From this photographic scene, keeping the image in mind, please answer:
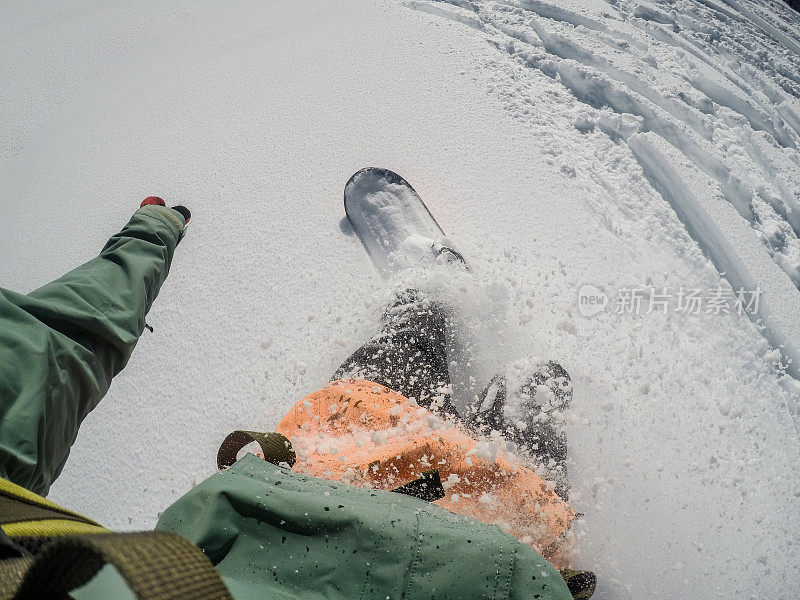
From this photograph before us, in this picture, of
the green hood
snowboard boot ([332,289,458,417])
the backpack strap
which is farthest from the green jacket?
snowboard boot ([332,289,458,417])

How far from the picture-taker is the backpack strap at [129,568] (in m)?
0.33

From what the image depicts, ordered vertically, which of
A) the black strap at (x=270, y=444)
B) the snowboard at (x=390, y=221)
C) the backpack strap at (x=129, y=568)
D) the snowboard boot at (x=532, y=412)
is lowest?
the snowboard boot at (x=532, y=412)

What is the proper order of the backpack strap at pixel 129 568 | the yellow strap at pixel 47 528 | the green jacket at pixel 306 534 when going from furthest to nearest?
1. the green jacket at pixel 306 534
2. the yellow strap at pixel 47 528
3. the backpack strap at pixel 129 568

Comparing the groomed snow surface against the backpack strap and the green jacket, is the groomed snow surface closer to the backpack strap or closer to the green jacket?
the green jacket

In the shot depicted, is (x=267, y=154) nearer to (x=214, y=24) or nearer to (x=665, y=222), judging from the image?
(x=214, y=24)

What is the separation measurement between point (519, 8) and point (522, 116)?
2.57 ft

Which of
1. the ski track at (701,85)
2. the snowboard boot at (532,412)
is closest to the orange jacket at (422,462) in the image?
the snowboard boot at (532,412)

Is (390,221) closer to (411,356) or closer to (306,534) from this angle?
(411,356)

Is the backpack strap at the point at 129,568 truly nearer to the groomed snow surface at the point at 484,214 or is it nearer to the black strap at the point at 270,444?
the black strap at the point at 270,444

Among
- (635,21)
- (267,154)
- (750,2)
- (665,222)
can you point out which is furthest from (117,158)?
(750,2)

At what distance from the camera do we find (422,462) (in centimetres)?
87

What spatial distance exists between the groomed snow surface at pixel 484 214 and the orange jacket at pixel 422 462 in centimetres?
33

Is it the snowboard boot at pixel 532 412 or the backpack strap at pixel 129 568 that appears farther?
the snowboard boot at pixel 532 412

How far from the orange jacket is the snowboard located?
685 mm
